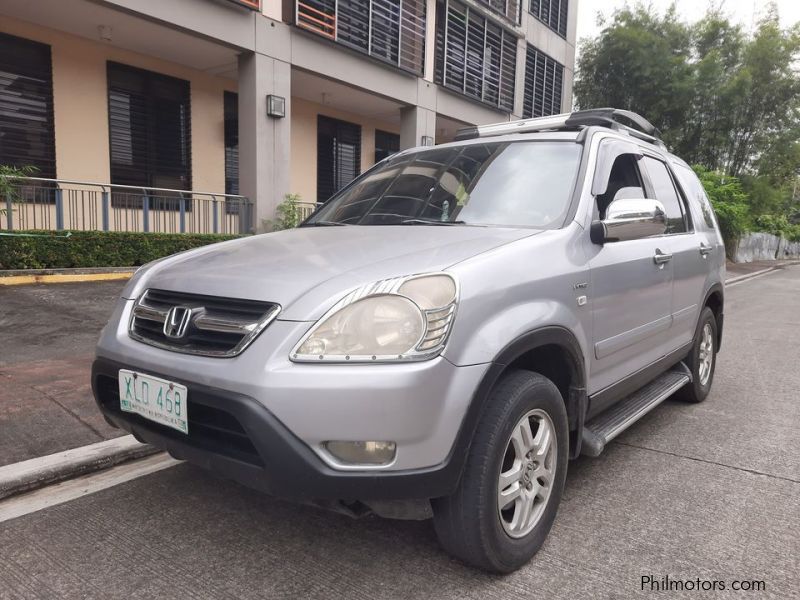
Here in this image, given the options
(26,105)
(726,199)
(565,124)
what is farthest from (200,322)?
(726,199)

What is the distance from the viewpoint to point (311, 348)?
1.98 meters

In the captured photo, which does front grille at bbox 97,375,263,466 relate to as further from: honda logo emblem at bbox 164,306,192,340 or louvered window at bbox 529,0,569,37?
louvered window at bbox 529,0,569,37

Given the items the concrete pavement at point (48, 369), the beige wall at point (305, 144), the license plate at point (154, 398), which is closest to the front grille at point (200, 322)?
the license plate at point (154, 398)

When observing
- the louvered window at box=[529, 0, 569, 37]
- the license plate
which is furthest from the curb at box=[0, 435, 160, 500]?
the louvered window at box=[529, 0, 569, 37]

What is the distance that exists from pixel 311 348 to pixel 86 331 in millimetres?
5088

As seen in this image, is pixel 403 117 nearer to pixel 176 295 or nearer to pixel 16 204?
pixel 16 204

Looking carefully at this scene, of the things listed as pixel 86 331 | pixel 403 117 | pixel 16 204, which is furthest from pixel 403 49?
pixel 86 331

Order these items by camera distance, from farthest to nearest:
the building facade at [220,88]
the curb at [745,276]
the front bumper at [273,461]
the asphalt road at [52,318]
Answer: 1. the curb at [745,276]
2. the building facade at [220,88]
3. the asphalt road at [52,318]
4. the front bumper at [273,461]

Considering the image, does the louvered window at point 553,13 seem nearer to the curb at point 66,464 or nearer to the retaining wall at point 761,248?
the retaining wall at point 761,248

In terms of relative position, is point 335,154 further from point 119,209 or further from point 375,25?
point 119,209

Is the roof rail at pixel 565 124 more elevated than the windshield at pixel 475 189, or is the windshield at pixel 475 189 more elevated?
the roof rail at pixel 565 124

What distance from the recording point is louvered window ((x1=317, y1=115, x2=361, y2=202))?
15.5 m

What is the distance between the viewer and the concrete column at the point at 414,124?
15.0 meters

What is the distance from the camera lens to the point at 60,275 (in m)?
8.86
